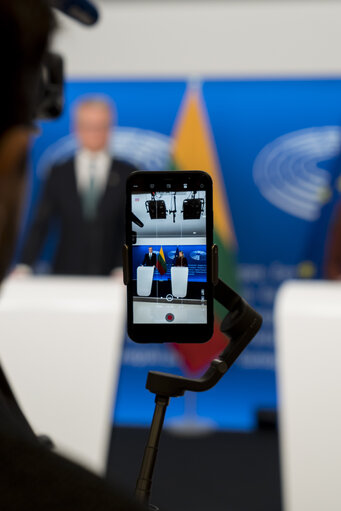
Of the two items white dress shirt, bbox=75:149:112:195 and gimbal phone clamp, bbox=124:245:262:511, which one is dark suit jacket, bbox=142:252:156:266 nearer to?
gimbal phone clamp, bbox=124:245:262:511

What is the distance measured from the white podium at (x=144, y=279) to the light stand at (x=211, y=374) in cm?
5

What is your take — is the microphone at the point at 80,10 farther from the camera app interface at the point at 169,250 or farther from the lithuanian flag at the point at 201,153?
the lithuanian flag at the point at 201,153

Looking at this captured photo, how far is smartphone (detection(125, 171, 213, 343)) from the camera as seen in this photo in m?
0.56

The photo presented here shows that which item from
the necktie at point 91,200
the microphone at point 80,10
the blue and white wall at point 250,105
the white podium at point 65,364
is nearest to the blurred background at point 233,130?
the blue and white wall at point 250,105

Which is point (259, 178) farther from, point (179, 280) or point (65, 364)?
point (179, 280)

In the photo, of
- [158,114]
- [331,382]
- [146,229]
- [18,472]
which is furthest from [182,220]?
[158,114]

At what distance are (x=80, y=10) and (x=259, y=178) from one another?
3.66 metres

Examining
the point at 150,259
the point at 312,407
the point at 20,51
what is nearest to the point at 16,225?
the point at 20,51

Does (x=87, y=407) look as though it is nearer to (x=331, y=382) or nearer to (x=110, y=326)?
(x=110, y=326)

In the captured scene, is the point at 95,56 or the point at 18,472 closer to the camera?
the point at 18,472

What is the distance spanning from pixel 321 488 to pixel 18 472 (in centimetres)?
134

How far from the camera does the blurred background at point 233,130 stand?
13.4 ft

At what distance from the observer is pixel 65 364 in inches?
64.4

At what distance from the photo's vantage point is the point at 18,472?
12.3 inches
